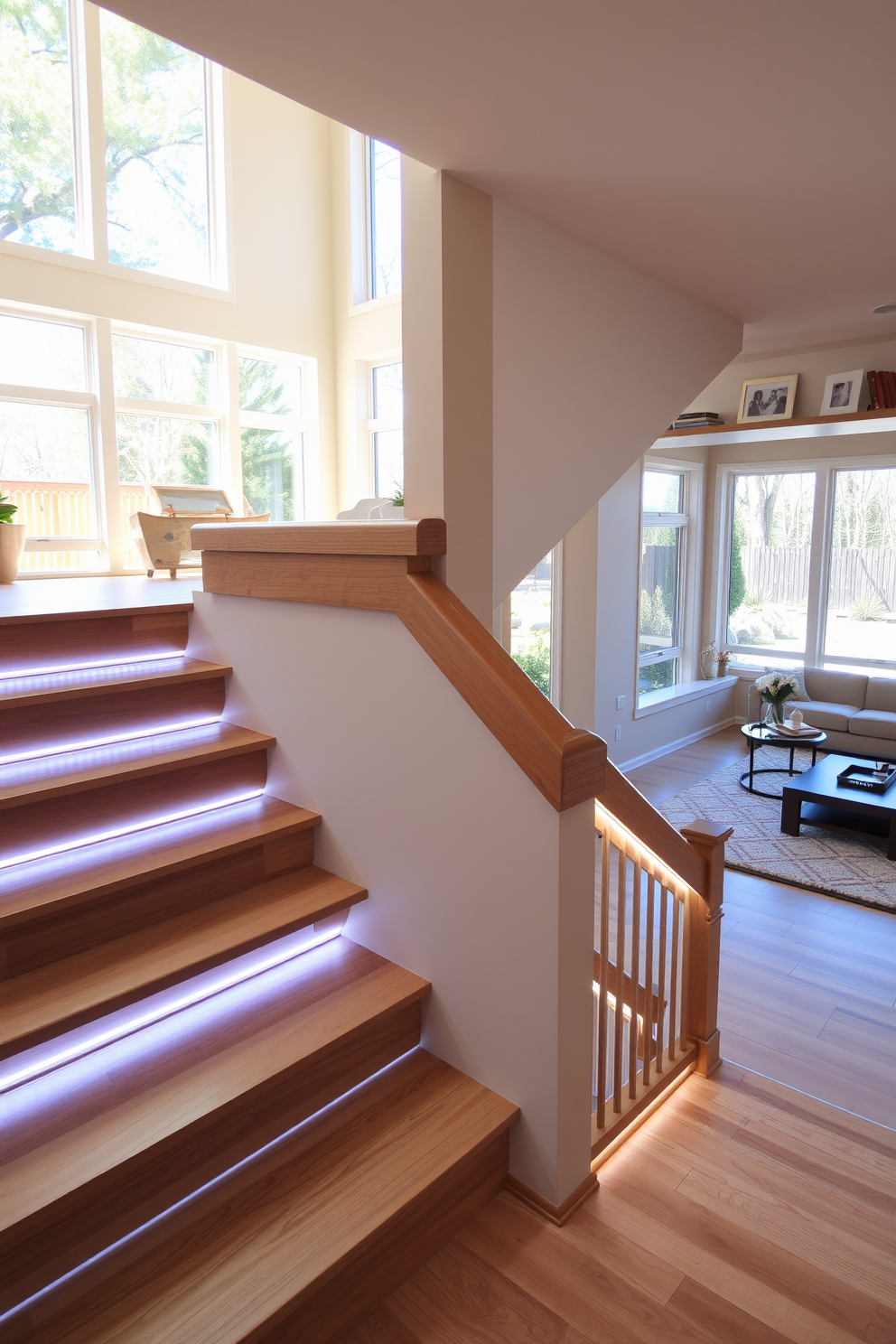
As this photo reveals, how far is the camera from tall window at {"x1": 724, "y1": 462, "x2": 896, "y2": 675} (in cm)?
729

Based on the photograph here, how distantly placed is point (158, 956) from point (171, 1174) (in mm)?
444

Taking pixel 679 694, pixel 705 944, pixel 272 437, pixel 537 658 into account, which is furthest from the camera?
pixel 272 437

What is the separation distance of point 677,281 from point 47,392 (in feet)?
17.9

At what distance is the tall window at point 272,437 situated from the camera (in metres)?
8.12

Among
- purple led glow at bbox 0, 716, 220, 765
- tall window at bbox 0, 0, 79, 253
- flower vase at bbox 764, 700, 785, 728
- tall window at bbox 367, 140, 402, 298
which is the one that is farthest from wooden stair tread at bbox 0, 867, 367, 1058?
tall window at bbox 367, 140, 402, 298

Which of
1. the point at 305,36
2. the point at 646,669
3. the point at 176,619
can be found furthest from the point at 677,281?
the point at 646,669

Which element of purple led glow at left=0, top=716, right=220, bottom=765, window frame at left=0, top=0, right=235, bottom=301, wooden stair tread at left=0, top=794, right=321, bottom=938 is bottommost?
wooden stair tread at left=0, top=794, right=321, bottom=938

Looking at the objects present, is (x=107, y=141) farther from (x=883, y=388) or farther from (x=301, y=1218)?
(x=301, y=1218)

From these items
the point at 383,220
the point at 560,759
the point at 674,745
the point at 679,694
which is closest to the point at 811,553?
the point at 679,694

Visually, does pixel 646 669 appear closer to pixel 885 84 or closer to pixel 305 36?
pixel 885 84

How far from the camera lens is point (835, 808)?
5238mm

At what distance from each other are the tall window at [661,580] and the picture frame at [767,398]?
1.63 meters

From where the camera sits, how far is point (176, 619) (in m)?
2.71

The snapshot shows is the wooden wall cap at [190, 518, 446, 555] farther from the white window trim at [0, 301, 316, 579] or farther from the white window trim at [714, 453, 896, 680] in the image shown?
the white window trim at [714, 453, 896, 680]
